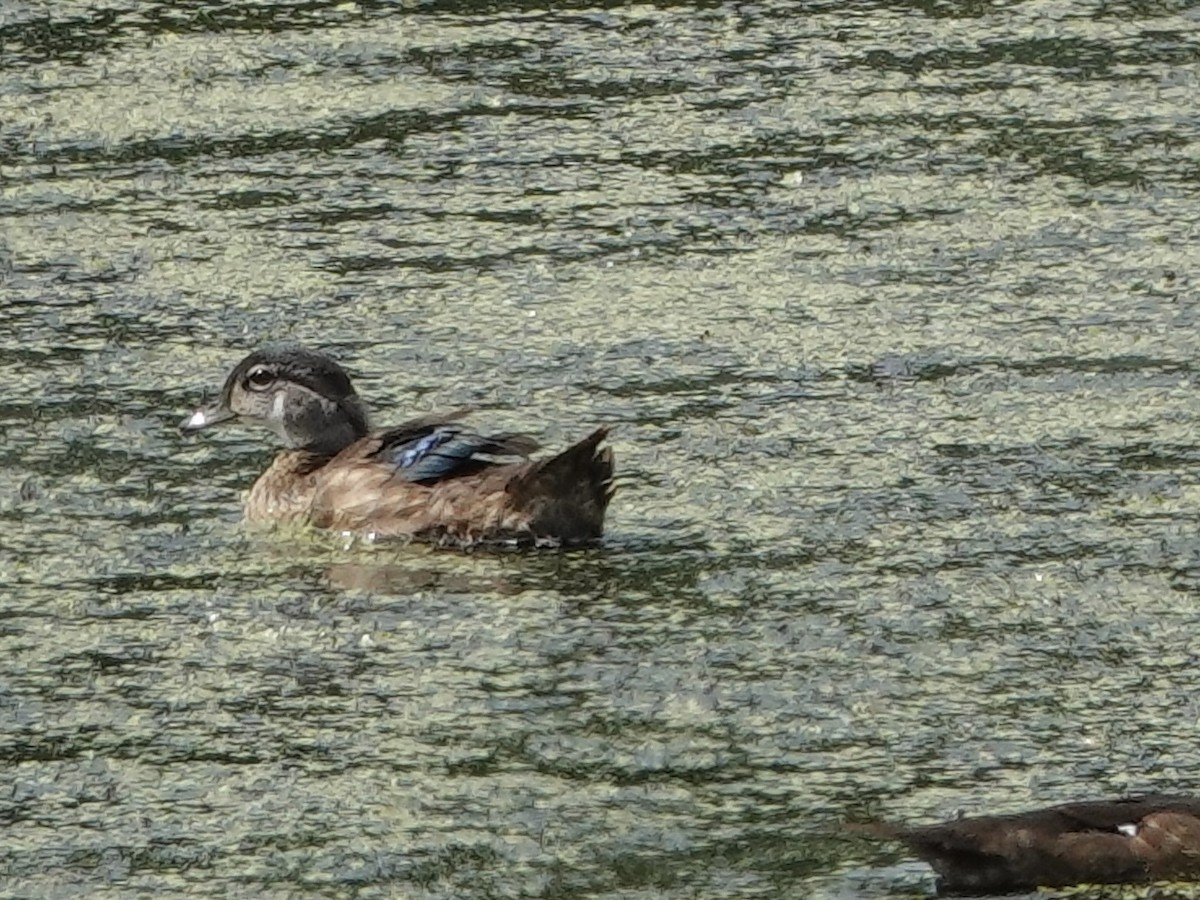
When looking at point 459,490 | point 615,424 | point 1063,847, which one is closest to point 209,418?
point 459,490

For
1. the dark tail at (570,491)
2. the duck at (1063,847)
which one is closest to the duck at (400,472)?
the dark tail at (570,491)

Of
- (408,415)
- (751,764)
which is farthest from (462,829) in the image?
(408,415)

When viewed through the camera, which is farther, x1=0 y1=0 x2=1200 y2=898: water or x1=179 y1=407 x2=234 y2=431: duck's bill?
x1=179 y1=407 x2=234 y2=431: duck's bill

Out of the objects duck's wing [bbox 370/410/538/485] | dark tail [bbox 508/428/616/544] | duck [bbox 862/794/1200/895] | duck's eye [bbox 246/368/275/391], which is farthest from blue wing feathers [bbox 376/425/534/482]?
duck [bbox 862/794/1200/895]

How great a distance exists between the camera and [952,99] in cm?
921

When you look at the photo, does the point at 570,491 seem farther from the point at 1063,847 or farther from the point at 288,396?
the point at 1063,847

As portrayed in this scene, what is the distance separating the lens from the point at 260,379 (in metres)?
7.14

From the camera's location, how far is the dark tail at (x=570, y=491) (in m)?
6.59

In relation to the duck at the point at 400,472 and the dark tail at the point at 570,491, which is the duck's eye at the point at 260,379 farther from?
the dark tail at the point at 570,491

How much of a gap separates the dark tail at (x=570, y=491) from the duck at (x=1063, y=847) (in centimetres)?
178

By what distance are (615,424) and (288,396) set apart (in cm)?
74

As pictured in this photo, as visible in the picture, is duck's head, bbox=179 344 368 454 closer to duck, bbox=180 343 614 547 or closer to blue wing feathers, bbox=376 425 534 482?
duck, bbox=180 343 614 547

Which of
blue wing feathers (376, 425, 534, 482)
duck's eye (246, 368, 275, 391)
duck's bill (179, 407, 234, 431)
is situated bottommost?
blue wing feathers (376, 425, 534, 482)

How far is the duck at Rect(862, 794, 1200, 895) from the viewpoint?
4875 millimetres
